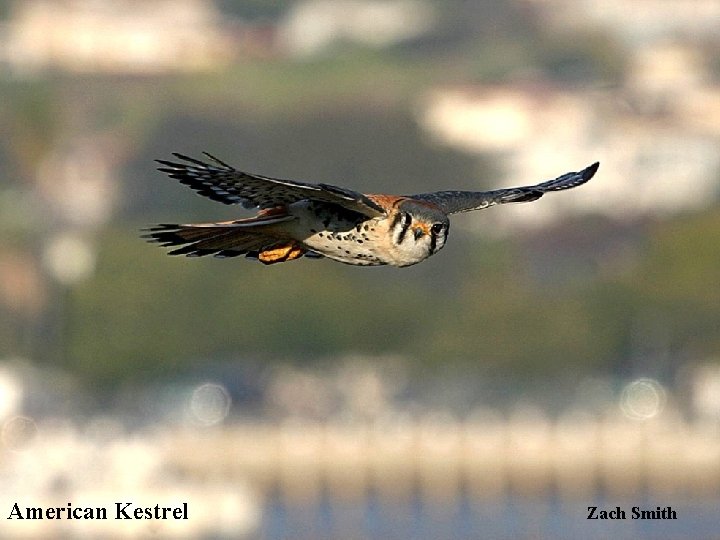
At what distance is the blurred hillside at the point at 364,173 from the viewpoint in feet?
224

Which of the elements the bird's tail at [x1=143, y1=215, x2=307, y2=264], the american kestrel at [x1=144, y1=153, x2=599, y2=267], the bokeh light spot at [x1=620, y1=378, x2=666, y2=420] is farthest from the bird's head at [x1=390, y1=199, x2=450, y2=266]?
the bokeh light spot at [x1=620, y1=378, x2=666, y2=420]

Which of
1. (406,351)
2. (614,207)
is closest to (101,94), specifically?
(614,207)

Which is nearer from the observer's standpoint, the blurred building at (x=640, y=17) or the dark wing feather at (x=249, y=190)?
the dark wing feather at (x=249, y=190)

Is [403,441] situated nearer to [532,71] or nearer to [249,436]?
[249,436]

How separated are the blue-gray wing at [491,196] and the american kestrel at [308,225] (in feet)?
0.04

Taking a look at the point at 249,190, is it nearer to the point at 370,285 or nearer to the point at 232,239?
the point at 232,239

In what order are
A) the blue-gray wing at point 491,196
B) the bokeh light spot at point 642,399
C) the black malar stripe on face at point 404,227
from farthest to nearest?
the bokeh light spot at point 642,399 < the blue-gray wing at point 491,196 < the black malar stripe on face at point 404,227

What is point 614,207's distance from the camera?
8256cm

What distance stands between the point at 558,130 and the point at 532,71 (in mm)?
4431

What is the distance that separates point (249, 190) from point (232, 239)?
55 cm

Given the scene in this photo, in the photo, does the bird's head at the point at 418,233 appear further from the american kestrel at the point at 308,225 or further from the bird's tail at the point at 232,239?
the bird's tail at the point at 232,239

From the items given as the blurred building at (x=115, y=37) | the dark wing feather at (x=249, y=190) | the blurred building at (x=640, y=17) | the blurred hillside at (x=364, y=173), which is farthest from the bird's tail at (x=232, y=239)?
the blurred building at (x=640, y=17)

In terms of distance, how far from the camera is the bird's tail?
13.1m

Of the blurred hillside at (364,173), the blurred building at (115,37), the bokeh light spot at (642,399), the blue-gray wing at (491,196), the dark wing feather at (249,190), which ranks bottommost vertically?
the dark wing feather at (249,190)
